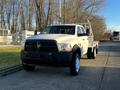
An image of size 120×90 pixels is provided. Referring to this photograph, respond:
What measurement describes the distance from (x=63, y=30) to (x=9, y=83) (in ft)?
14.1

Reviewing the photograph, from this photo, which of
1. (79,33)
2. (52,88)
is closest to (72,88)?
(52,88)

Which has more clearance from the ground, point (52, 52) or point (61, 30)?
point (61, 30)

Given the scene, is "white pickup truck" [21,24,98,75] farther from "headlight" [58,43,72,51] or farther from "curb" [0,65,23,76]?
"curb" [0,65,23,76]

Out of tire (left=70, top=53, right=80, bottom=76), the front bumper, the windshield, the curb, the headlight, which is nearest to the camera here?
the front bumper

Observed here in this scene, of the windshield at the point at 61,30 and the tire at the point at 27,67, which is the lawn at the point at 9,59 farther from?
the windshield at the point at 61,30

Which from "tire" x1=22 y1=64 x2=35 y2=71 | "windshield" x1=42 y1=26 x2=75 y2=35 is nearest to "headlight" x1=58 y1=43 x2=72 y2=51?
"tire" x1=22 y1=64 x2=35 y2=71

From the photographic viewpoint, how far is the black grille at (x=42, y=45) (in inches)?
416

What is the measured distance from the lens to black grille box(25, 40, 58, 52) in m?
10.6

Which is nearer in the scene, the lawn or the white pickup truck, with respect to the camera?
the white pickup truck

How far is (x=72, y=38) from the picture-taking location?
37.6ft

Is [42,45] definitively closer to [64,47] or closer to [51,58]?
[51,58]

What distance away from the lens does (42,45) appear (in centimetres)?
1070

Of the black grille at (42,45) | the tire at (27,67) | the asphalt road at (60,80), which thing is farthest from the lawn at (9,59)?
the black grille at (42,45)

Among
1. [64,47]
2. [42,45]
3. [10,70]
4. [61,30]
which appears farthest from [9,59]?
[64,47]
